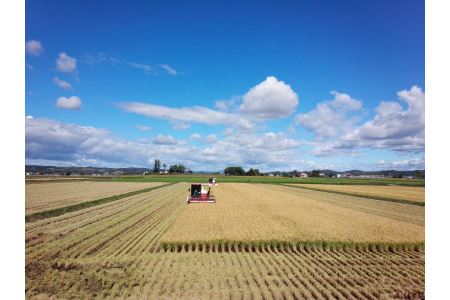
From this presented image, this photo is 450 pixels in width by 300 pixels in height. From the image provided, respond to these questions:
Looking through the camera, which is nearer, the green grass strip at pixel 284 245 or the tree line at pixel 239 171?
the green grass strip at pixel 284 245

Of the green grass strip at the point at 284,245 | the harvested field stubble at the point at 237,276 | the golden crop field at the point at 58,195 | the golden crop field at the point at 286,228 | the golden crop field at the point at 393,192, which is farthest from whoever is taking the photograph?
the golden crop field at the point at 393,192

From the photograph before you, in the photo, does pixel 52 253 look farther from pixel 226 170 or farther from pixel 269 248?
pixel 226 170

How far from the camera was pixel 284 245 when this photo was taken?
1636 cm

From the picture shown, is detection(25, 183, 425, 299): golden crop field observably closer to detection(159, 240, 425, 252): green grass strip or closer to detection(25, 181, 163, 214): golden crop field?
detection(159, 240, 425, 252): green grass strip

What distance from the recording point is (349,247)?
16266 millimetres

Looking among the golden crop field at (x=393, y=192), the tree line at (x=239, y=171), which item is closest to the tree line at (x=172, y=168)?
the tree line at (x=239, y=171)

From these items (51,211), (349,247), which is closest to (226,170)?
(51,211)

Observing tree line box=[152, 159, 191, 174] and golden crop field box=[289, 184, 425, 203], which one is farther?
tree line box=[152, 159, 191, 174]

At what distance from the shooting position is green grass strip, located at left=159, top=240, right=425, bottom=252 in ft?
51.4

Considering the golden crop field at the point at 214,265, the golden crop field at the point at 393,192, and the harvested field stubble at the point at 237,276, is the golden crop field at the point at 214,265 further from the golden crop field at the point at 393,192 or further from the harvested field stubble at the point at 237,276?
the golden crop field at the point at 393,192

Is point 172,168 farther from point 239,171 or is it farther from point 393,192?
point 393,192

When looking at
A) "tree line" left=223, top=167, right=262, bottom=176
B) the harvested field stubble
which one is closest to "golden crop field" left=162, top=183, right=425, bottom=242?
the harvested field stubble

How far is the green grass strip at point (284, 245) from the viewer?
15680 millimetres

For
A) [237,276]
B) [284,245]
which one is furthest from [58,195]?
[237,276]
